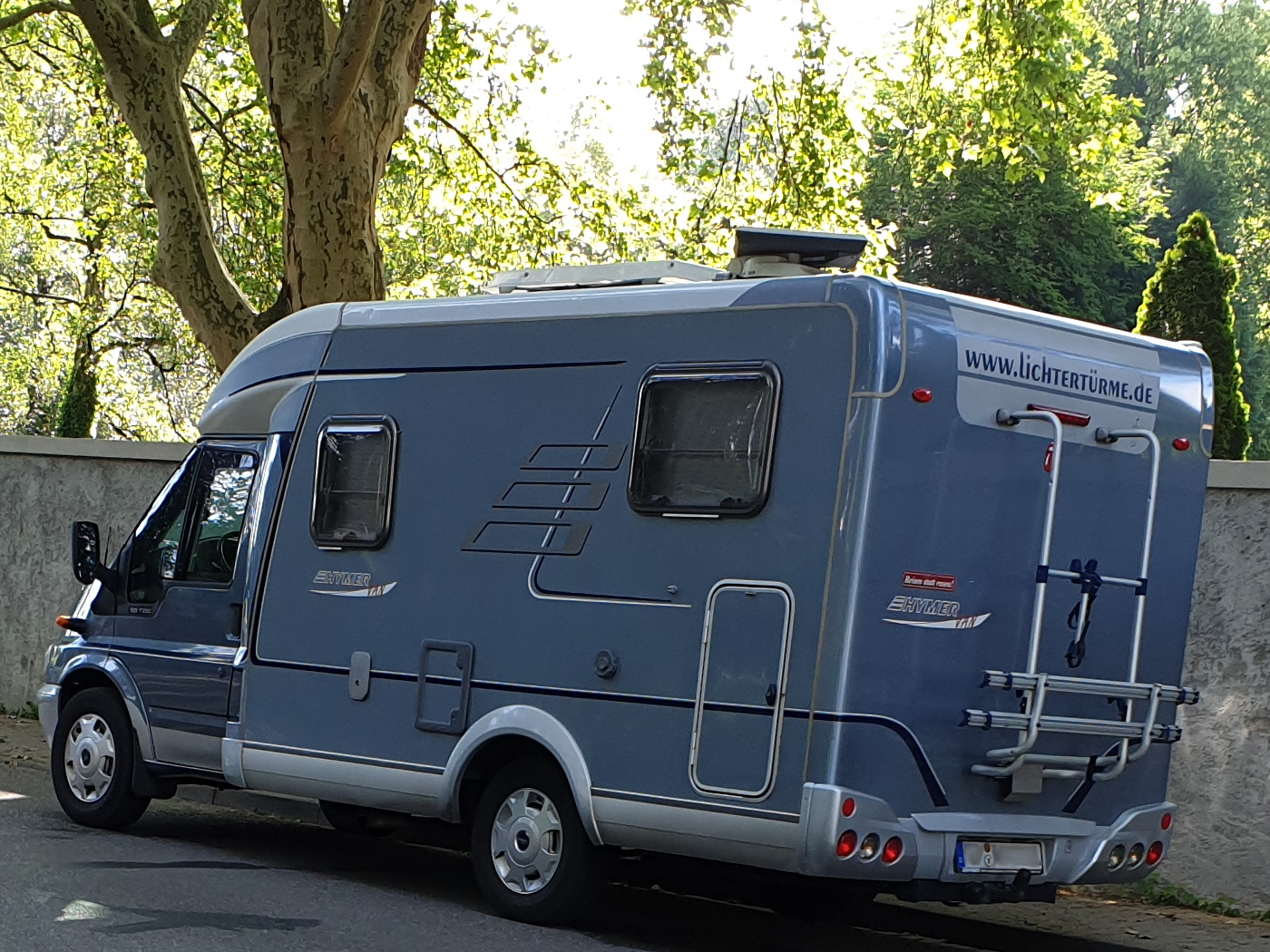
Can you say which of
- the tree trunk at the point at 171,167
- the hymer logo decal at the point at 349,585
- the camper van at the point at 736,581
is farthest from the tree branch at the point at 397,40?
the hymer logo decal at the point at 349,585

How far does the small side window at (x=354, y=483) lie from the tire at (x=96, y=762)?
73.9 inches

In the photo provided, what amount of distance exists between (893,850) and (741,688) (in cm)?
82

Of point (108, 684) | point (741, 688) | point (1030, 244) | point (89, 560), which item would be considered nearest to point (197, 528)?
point (89, 560)

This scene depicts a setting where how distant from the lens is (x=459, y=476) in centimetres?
804

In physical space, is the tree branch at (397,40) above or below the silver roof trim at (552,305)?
above

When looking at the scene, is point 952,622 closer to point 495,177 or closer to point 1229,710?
point 1229,710

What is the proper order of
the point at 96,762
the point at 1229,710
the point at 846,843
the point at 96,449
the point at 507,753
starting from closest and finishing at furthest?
1. the point at 846,843
2. the point at 507,753
3. the point at 1229,710
4. the point at 96,762
5. the point at 96,449

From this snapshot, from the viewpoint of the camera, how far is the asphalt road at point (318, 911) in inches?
275

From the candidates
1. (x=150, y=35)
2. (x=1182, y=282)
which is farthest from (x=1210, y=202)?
(x=150, y=35)

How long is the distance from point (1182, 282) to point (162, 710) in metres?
11.9

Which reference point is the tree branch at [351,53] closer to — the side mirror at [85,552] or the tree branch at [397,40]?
the tree branch at [397,40]

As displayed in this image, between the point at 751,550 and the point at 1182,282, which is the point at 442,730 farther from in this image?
the point at 1182,282

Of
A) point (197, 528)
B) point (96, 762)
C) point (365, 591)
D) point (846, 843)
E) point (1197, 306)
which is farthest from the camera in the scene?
point (1197, 306)

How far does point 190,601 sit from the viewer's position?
929 centimetres
